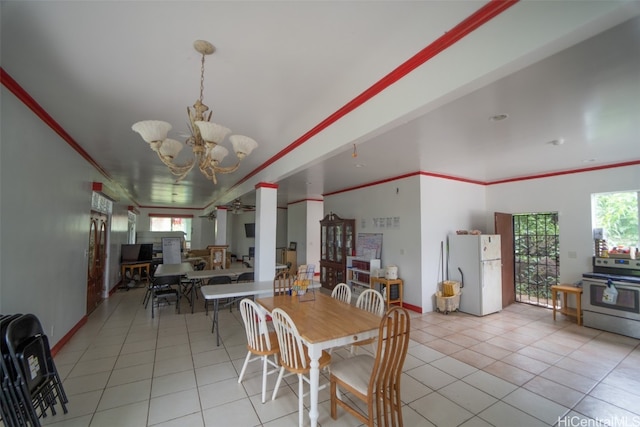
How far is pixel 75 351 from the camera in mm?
3357

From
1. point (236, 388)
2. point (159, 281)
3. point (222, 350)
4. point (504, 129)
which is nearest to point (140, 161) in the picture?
point (159, 281)

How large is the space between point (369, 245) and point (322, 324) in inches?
157

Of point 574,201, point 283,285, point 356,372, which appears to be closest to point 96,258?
point 283,285

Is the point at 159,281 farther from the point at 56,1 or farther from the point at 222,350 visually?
the point at 56,1

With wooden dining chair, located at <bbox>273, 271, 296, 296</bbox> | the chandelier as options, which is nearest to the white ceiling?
the chandelier

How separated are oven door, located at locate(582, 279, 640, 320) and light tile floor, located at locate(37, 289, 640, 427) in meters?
0.35

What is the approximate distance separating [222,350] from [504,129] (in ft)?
13.8

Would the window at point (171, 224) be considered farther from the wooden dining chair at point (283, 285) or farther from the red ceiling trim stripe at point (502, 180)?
the wooden dining chair at point (283, 285)

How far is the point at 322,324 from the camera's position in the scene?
7.59 feet

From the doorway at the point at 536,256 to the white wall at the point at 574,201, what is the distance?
0.78 feet

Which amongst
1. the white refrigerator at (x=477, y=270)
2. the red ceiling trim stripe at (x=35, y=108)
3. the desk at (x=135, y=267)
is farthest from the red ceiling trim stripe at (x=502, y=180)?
the desk at (x=135, y=267)

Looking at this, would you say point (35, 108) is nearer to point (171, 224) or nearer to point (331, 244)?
point (331, 244)

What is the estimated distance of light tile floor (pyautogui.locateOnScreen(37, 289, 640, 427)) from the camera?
2213 mm

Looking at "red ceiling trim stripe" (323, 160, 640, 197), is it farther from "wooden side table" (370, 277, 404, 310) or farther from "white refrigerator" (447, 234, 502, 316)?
"wooden side table" (370, 277, 404, 310)
